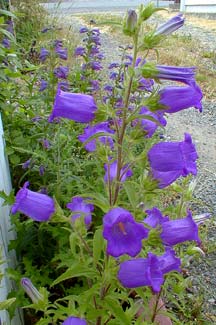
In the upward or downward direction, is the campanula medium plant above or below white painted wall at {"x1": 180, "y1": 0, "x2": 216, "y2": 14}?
above

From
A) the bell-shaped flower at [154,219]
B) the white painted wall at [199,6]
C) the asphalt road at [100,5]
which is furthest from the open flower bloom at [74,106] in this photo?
the white painted wall at [199,6]

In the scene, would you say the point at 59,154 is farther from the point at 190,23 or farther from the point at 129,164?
the point at 190,23

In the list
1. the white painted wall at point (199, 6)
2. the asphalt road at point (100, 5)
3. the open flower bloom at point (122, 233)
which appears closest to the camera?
the open flower bloom at point (122, 233)

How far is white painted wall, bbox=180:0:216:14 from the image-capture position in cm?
1219

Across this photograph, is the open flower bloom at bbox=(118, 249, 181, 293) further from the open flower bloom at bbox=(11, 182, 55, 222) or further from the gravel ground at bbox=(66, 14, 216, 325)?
the gravel ground at bbox=(66, 14, 216, 325)

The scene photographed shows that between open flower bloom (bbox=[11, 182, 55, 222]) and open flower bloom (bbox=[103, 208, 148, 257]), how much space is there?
21 cm

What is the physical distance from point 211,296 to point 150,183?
1630 mm

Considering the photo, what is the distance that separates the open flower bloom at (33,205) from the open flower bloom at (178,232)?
30 cm

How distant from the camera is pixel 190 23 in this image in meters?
11.2

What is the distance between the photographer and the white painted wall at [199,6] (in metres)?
12.2

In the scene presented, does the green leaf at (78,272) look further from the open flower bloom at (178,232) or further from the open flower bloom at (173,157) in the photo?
the open flower bloom at (173,157)

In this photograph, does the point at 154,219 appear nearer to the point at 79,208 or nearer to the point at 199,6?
the point at 79,208

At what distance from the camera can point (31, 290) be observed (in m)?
1.32

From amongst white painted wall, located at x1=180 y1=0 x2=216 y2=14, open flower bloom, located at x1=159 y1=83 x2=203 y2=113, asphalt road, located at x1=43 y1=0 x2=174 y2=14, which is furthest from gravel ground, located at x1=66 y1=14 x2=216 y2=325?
asphalt road, located at x1=43 y1=0 x2=174 y2=14
